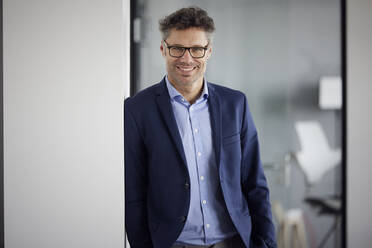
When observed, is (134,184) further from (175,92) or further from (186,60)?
(186,60)

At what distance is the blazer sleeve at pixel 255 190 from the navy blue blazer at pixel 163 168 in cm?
5

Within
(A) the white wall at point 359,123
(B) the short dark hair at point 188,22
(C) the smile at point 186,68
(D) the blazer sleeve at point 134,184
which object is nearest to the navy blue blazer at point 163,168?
(D) the blazer sleeve at point 134,184

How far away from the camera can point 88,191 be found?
93cm

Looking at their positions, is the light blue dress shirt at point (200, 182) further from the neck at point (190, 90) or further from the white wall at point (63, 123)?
the white wall at point (63, 123)

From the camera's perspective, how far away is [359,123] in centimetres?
170

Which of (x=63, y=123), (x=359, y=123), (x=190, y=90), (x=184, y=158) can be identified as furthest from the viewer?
(x=359, y=123)

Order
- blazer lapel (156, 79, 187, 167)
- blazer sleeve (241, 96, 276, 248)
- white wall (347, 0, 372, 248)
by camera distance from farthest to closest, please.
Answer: white wall (347, 0, 372, 248) < blazer sleeve (241, 96, 276, 248) < blazer lapel (156, 79, 187, 167)

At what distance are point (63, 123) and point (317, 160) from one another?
4.76ft

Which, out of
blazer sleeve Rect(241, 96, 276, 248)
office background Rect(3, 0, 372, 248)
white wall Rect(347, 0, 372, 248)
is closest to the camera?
office background Rect(3, 0, 372, 248)

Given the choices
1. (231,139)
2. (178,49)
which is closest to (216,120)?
(231,139)

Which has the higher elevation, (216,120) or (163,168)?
(216,120)

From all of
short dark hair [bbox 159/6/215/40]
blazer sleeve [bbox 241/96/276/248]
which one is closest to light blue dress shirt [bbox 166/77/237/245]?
blazer sleeve [bbox 241/96/276/248]

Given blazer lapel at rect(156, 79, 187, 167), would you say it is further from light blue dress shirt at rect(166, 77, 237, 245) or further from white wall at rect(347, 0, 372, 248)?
white wall at rect(347, 0, 372, 248)

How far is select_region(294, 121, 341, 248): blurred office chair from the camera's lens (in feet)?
5.73
